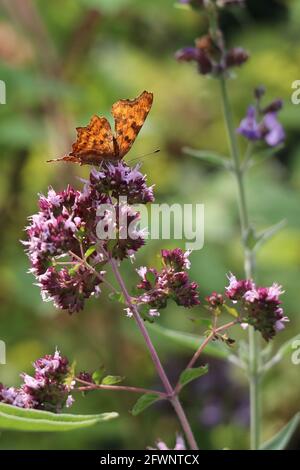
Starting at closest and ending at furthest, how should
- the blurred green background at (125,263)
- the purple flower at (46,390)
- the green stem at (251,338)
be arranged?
the purple flower at (46,390)
the green stem at (251,338)
the blurred green background at (125,263)

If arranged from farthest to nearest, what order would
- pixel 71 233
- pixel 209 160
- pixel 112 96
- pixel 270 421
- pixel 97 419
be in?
pixel 112 96 < pixel 270 421 < pixel 209 160 < pixel 71 233 < pixel 97 419

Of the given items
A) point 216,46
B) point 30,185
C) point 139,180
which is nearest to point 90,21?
point 30,185

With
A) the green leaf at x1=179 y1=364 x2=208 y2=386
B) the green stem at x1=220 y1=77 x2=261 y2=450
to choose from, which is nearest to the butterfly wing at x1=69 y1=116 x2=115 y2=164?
the green leaf at x1=179 y1=364 x2=208 y2=386

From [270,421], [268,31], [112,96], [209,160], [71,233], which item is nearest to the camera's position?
[71,233]

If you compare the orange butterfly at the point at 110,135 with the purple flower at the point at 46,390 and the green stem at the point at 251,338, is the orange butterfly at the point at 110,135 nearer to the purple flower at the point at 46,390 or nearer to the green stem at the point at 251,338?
the purple flower at the point at 46,390

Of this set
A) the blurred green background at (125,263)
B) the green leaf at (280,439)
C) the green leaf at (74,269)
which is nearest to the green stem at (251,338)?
the green leaf at (280,439)

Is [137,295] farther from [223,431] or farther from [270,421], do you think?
[270,421]

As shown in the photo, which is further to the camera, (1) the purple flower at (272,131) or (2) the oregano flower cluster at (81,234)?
(1) the purple flower at (272,131)

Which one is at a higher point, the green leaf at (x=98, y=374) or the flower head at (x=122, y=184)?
the flower head at (x=122, y=184)

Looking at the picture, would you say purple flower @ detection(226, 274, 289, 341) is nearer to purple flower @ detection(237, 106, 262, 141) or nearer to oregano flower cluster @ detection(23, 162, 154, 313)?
oregano flower cluster @ detection(23, 162, 154, 313)
